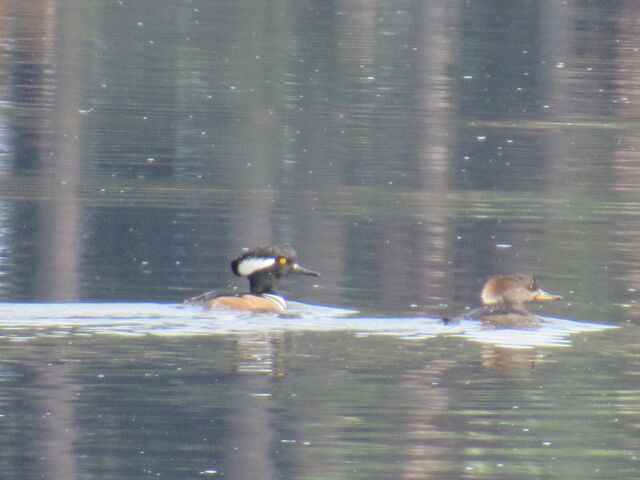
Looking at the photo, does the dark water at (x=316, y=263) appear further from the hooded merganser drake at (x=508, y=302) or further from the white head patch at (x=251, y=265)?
the white head patch at (x=251, y=265)

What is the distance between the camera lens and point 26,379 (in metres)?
9.86

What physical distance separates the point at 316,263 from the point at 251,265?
1.40 metres

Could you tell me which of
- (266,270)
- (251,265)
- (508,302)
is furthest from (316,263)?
(508,302)

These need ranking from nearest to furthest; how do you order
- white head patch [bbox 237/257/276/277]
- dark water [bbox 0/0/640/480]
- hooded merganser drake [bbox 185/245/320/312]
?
dark water [bbox 0/0/640/480], hooded merganser drake [bbox 185/245/320/312], white head patch [bbox 237/257/276/277]

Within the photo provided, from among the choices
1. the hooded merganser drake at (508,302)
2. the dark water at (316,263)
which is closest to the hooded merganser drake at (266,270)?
the dark water at (316,263)

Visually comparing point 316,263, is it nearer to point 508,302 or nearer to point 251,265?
point 251,265

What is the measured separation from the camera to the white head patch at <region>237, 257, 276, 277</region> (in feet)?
42.8

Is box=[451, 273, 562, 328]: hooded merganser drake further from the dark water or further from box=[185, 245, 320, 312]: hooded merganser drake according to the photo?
box=[185, 245, 320, 312]: hooded merganser drake

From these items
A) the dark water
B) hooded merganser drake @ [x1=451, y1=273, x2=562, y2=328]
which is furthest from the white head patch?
hooded merganser drake @ [x1=451, y1=273, x2=562, y2=328]

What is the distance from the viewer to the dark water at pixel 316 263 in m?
8.88

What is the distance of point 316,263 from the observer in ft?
47.2

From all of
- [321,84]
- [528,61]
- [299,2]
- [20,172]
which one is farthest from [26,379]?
[299,2]

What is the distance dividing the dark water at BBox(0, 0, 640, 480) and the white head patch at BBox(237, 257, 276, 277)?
0.41 metres

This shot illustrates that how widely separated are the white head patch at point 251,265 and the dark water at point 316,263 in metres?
0.41
